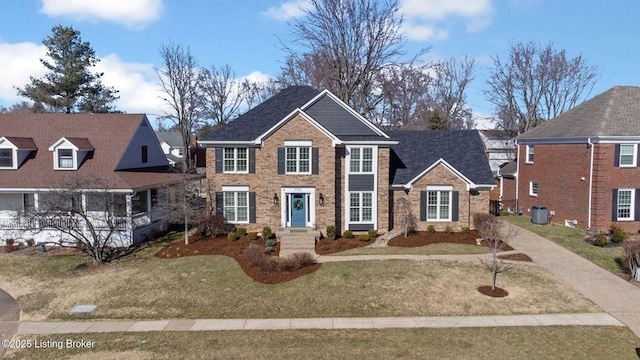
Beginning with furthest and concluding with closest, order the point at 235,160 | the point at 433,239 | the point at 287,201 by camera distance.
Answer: the point at 235,160 → the point at 287,201 → the point at 433,239

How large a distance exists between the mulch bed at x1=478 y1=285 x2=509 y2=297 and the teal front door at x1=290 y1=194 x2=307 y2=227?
36.4ft

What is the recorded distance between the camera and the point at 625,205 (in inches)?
1029

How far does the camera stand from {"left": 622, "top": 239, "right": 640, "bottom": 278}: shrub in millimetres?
17828

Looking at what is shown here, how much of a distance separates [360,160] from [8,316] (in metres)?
17.5

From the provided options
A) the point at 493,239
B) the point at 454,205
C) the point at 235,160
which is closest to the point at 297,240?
the point at 235,160

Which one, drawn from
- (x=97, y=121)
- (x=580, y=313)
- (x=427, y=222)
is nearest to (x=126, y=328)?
(x=580, y=313)

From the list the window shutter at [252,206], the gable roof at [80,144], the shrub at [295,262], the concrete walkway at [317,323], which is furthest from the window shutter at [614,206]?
the gable roof at [80,144]

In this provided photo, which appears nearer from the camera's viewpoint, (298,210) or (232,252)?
(232,252)

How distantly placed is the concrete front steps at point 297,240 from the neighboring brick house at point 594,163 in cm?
1667

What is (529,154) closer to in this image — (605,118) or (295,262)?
(605,118)

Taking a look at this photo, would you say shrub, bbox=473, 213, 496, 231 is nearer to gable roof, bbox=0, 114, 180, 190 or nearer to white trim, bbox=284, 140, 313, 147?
white trim, bbox=284, 140, 313, 147

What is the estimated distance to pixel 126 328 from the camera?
45.1 feet

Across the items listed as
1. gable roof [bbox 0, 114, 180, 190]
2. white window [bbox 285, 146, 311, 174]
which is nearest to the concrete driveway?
gable roof [bbox 0, 114, 180, 190]

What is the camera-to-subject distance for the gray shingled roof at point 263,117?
25.5m
